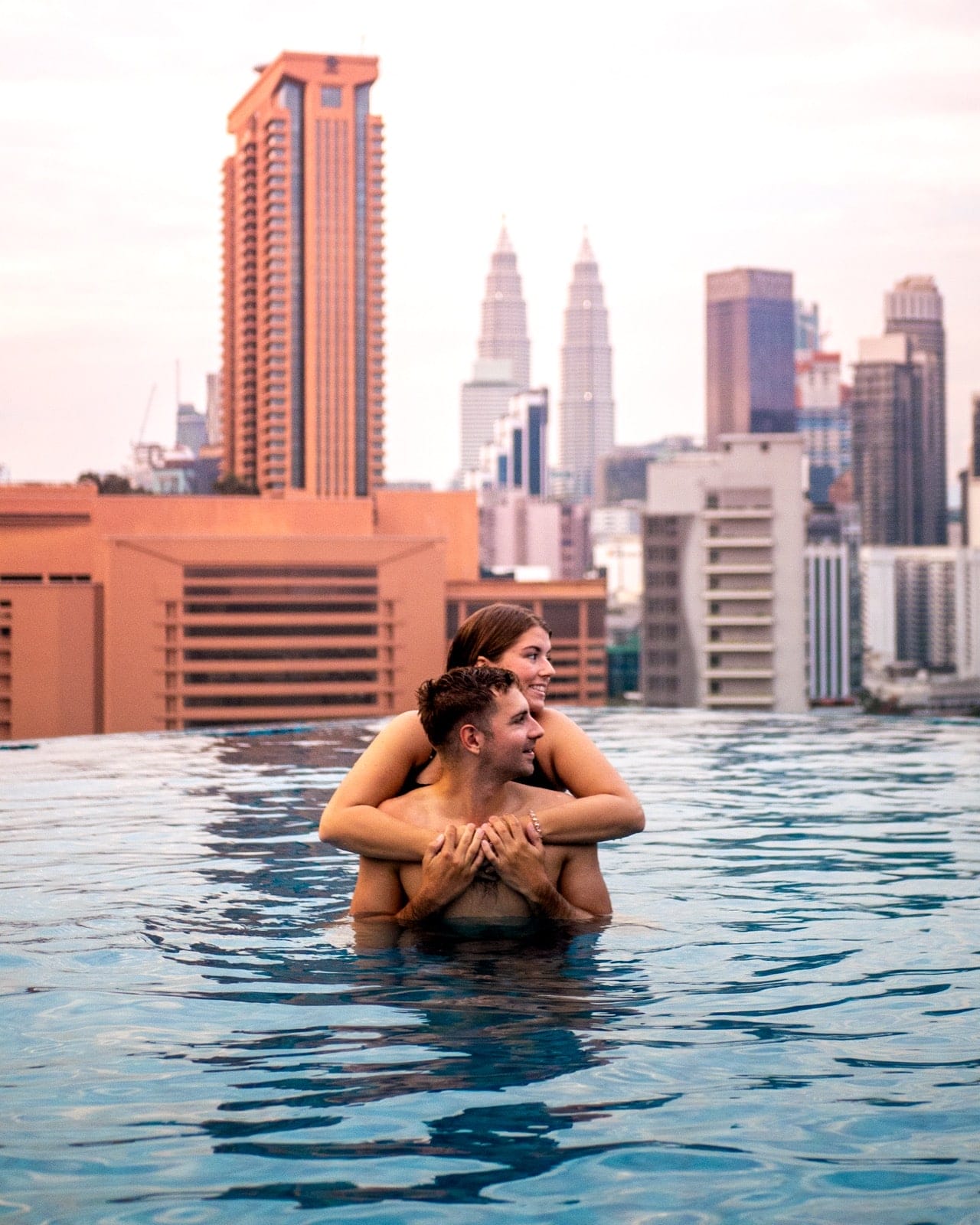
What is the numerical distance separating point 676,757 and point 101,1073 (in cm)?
1057

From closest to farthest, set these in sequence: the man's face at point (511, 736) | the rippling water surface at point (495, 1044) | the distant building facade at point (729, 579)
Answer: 1. the rippling water surface at point (495, 1044)
2. the man's face at point (511, 736)
3. the distant building facade at point (729, 579)

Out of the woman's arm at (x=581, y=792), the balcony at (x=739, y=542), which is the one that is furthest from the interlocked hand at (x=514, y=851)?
the balcony at (x=739, y=542)

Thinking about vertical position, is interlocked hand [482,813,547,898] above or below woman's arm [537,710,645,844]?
below

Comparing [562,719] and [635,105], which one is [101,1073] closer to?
[562,719]

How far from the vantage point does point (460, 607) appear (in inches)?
4227

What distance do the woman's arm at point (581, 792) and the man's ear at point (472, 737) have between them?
34 centimetres

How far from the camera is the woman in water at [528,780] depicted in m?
5.28

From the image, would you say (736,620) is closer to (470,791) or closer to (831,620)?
(831,620)

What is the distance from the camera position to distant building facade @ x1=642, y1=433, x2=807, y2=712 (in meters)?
102

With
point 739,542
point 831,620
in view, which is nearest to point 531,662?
point 739,542

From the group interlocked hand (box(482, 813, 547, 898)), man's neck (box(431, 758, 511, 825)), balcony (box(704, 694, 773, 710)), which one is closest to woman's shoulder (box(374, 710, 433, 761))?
man's neck (box(431, 758, 511, 825))

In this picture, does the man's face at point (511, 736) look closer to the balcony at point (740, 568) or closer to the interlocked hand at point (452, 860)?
the interlocked hand at point (452, 860)

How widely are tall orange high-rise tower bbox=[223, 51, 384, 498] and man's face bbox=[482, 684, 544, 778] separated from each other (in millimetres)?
164867

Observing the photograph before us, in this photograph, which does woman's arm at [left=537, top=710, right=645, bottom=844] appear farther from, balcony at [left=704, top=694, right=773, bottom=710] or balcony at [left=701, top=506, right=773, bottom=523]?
balcony at [left=701, top=506, right=773, bottom=523]
